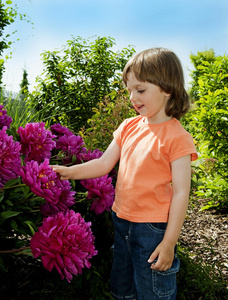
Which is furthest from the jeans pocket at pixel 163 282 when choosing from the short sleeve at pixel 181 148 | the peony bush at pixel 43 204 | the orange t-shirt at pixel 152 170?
the short sleeve at pixel 181 148

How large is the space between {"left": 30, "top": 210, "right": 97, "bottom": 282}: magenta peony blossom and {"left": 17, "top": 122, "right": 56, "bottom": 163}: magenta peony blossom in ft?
1.35

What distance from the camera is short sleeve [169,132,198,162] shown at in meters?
1.50

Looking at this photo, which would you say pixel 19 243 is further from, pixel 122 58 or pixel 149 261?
pixel 122 58

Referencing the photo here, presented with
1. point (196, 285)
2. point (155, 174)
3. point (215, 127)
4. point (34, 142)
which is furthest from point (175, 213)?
point (215, 127)

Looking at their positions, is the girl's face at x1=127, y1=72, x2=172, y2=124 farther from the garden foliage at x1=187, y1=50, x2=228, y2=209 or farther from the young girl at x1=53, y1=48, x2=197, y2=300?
the garden foliage at x1=187, y1=50, x2=228, y2=209

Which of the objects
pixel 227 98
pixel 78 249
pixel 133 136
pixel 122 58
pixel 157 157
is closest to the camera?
pixel 78 249

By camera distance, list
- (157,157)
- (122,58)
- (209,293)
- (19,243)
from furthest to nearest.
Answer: (122,58)
(209,293)
(157,157)
(19,243)

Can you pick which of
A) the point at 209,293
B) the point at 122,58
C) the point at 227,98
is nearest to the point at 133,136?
the point at 209,293

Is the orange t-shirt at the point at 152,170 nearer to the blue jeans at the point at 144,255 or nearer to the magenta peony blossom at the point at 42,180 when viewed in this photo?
the blue jeans at the point at 144,255

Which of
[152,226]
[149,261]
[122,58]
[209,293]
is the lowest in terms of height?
[209,293]

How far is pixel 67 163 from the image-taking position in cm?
193

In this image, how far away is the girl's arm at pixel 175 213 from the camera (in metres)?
1.48

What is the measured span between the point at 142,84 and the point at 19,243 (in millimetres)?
932

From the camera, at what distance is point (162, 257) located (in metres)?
1.49
